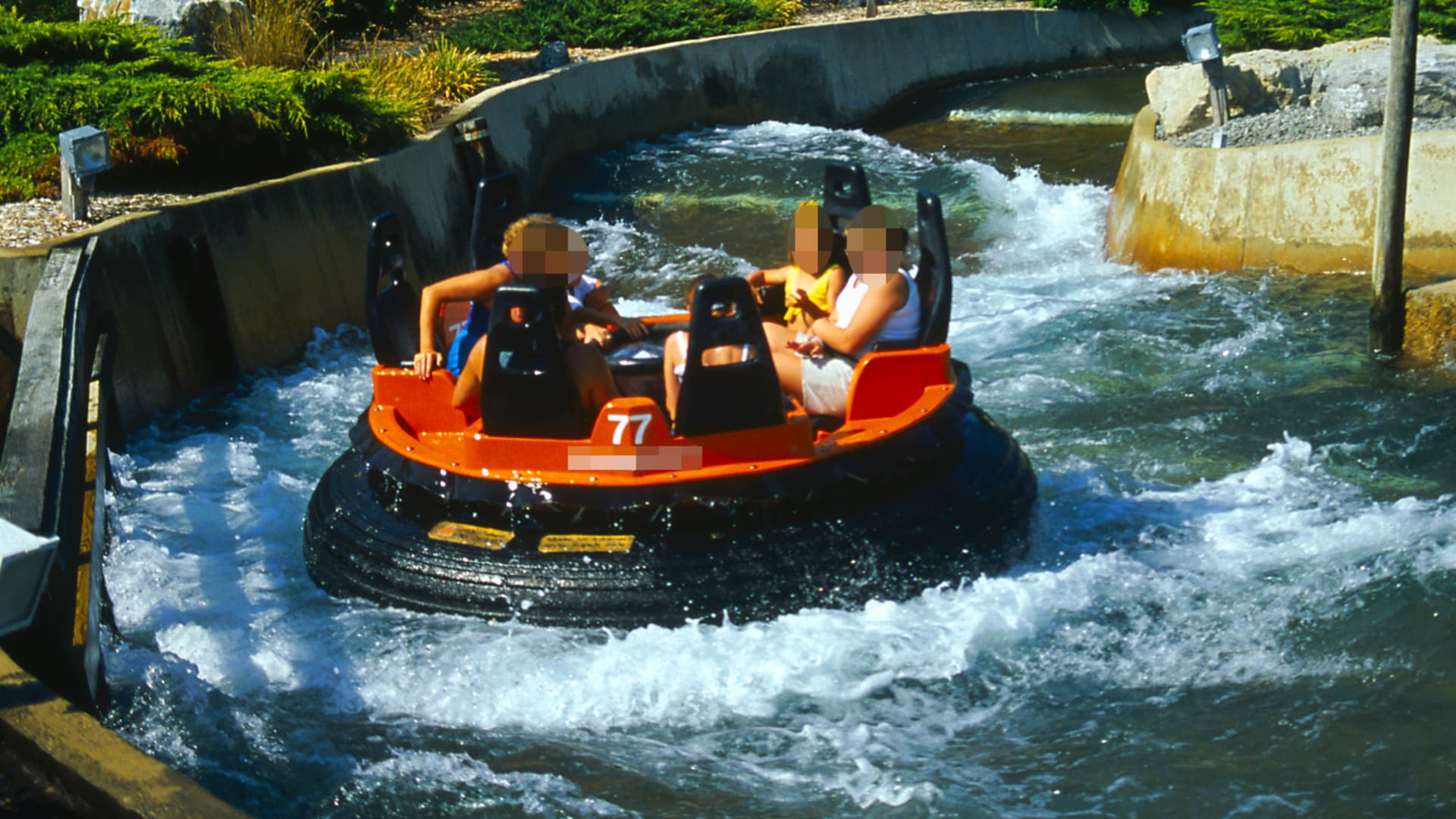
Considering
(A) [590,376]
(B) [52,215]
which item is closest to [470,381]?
(A) [590,376]

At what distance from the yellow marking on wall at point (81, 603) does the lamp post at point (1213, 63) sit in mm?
8363

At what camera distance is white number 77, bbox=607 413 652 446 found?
5.05 m

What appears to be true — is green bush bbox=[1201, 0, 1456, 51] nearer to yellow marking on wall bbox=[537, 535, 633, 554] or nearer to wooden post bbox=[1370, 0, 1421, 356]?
wooden post bbox=[1370, 0, 1421, 356]

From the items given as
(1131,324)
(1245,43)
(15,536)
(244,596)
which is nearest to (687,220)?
(1131,324)

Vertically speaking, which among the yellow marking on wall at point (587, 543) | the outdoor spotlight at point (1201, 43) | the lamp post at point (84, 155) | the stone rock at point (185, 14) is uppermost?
the stone rock at point (185, 14)

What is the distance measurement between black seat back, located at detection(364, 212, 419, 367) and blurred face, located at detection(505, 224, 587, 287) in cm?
93

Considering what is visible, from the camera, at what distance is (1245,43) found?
13.8m

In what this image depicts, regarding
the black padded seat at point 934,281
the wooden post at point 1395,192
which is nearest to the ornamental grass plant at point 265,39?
the black padded seat at point 934,281

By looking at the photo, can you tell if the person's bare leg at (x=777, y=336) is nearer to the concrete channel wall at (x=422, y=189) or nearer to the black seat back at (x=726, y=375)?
the black seat back at (x=726, y=375)

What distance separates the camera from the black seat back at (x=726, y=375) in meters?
5.04

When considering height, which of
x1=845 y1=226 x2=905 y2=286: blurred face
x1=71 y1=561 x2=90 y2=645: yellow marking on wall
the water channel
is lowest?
the water channel

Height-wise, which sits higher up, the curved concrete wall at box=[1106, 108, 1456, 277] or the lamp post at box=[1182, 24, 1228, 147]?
the lamp post at box=[1182, 24, 1228, 147]

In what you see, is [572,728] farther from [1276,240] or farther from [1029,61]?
[1029,61]

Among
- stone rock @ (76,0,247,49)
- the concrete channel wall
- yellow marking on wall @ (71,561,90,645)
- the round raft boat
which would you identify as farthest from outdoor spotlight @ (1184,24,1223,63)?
yellow marking on wall @ (71,561,90,645)
